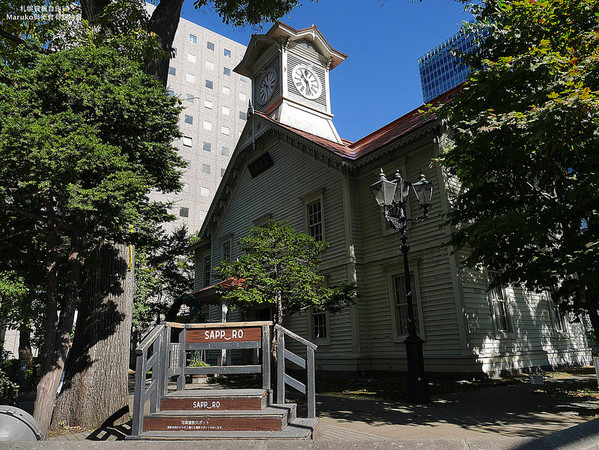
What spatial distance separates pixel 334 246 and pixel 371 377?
16.9ft

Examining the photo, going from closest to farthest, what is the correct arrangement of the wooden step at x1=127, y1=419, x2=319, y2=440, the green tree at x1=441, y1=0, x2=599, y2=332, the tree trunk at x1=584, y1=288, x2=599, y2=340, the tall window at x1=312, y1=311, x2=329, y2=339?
the wooden step at x1=127, y1=419, x2=319, y2=440 < the green tree at x1=441, y1=0, x2=599, y2=332 < the tree trunk at x1=584, y1=288, x2=599, y2=340 < the tall window at x1=312, y1=311, x2=329, y2=339

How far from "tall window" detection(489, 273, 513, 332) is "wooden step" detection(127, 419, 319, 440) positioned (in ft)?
34.3

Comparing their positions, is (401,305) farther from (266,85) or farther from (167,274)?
(167,274)

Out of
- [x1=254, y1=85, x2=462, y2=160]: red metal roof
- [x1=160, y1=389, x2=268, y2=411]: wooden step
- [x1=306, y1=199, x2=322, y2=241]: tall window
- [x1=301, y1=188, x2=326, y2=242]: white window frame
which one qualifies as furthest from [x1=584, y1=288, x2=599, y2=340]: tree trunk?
[x1=306, y1=199, x2=322, y2=241]: tall window

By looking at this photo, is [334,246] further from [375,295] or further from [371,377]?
[371,377]

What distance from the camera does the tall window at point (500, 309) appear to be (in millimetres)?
13797

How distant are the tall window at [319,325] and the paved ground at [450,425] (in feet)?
21.0

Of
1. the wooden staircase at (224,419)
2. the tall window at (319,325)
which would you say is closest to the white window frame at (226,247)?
the tall window at (319,325)

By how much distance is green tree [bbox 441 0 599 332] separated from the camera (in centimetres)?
677

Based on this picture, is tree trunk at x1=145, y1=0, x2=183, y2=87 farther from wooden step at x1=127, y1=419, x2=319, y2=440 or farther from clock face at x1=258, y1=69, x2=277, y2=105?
clock face at x1=258, y1=69, x2=277, y2=105

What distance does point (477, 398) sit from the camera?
922 cm

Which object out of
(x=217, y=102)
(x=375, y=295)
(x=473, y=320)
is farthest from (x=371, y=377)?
(x=217, y=102)

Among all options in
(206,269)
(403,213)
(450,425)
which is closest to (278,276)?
(403,213)

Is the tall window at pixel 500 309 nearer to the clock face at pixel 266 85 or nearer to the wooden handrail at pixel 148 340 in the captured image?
the wooden handrail at pixel 148 340
